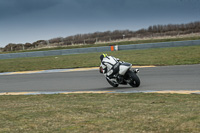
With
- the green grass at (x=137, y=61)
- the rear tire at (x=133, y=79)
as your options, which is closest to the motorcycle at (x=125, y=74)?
the rear tire at (x=133, y=79)

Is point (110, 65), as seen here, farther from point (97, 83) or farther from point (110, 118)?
point (110, 118)

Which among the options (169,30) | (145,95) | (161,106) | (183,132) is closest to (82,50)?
(169,30)

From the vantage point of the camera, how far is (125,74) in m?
11.9

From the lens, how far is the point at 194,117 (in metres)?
5.86

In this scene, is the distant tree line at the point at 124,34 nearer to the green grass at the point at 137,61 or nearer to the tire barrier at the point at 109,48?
the tire barrier at the point at 109,48

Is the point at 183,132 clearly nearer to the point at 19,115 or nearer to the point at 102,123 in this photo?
the point at 102,123

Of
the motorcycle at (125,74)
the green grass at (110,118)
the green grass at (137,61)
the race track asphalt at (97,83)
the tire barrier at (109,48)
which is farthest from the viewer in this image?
the tire barrier at (109,48)

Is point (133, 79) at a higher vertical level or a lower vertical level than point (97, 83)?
higher

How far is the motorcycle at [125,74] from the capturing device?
1166 centimetres

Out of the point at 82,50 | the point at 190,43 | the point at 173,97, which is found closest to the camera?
the point at 173,97

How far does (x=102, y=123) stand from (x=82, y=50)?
92.0 ft

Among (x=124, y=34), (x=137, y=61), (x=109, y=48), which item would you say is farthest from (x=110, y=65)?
(x=124, y=34)

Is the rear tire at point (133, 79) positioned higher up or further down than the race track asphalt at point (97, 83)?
higher up

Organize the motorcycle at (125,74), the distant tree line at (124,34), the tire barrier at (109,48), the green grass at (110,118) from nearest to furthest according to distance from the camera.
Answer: the green grass at (110,118), the motorcycle at (125,74), the tire barrier at (109,48), the distant tree line at (124,34)
